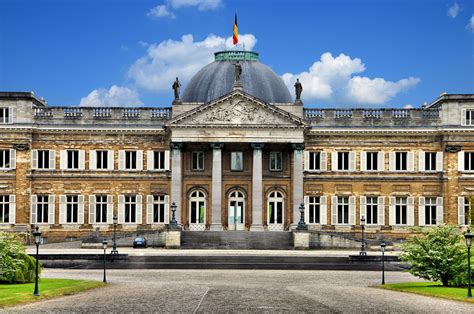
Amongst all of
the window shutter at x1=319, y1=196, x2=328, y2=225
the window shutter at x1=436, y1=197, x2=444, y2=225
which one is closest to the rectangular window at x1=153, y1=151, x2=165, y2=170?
the window shutter at x1=319, y1=196, x2=328, y2=225

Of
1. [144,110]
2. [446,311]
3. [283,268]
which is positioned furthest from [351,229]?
[446,311]

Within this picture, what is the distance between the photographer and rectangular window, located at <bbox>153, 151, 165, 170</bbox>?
82.1 m

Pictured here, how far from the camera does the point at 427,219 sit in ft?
266

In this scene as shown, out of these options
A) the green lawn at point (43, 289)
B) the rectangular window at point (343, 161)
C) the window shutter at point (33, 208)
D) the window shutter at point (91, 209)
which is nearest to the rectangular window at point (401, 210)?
the rectangular window at point (343, 161)

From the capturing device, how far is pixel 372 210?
81.8m

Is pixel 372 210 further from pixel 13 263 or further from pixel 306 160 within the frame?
pixel 13 263

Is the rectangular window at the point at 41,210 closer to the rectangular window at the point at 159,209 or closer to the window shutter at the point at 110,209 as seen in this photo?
the window shutter at the point at 110,209

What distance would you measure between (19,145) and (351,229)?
101ft

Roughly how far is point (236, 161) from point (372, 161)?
12.3 metres

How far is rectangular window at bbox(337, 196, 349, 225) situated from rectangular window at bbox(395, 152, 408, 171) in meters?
5.45

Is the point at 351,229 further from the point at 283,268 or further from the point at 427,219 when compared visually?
the point at 283,268

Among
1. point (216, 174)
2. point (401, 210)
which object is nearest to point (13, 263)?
point (216, 174)

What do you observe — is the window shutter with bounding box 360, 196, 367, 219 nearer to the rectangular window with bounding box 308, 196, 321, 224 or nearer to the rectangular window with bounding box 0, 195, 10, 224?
the rectangular window with bounding box 308, 196, 321, 224

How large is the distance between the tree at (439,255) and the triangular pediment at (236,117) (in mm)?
36292
